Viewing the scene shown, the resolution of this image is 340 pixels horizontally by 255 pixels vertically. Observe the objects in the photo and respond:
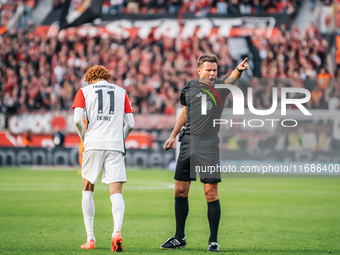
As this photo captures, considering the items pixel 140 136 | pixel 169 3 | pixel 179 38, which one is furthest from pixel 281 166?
pixel 169 3

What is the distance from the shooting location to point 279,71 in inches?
1077

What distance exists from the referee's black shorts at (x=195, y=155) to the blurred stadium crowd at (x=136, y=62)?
18194 millimetres

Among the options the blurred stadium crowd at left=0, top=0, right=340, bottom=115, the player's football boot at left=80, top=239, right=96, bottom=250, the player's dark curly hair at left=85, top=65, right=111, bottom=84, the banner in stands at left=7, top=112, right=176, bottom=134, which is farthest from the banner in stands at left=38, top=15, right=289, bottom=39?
the player's football boot at left=80, top=239, right=96, bottom=250

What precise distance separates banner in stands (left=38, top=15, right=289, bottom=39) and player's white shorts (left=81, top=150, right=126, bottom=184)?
→ 878 inches

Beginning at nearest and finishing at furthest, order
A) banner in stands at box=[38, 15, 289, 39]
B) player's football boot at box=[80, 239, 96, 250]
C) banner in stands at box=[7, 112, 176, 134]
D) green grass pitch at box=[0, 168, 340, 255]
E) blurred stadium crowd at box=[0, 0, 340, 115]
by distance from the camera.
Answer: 1. player's football boot at box=[80, 239, 96, 250]
2. green grass pitch at box=[0, 168, 340, 255]
3. banner in stands at box=[7, 112, 176, 134]
4. blurred stadium crowd at box=[0, 0, 340, 115]
5. banner in stands at box=[38, 15, 289, 39]

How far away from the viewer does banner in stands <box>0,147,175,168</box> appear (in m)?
24.5

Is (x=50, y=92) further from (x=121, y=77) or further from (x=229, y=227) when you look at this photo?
(x=229, y=227)

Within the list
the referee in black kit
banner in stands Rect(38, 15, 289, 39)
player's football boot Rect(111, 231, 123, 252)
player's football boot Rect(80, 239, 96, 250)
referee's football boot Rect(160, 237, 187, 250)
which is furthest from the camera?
banner in stands Rect(38, 15, 289, 39)

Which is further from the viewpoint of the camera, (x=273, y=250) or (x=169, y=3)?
(x=169, y=3)

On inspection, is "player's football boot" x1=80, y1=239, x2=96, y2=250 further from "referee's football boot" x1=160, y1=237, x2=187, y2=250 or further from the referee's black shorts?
the referee's black shorts

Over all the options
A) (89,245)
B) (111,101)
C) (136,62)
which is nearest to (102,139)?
(111,101)

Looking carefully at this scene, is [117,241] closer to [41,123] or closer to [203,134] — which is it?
[203,134]

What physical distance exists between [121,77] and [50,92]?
3144 millimetres

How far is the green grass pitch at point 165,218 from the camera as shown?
7.69m
